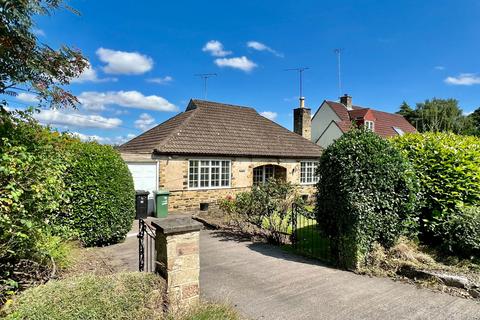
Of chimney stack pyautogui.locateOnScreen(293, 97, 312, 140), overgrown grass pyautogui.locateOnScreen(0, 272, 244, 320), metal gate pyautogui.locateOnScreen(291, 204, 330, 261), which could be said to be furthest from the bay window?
overgrown grass pyautogui.locateOnScreen(0, 272, 244, 320)

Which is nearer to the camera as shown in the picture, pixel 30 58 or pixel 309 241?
pixel 30 58

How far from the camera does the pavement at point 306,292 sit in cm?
467

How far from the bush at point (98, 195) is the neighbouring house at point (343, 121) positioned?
72.4 feet

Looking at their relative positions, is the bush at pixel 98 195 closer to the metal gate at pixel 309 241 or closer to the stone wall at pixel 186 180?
the metal gate at pixel 309 241

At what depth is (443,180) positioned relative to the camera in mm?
7602

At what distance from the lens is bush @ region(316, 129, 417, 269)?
21.0 ft

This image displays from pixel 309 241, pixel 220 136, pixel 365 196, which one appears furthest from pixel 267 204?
pixel 220 136

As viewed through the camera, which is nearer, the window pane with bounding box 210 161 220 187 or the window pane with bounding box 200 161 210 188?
the window pane with bounding box 200 161 210 188

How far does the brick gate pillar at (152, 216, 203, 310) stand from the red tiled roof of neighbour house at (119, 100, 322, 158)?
1042 cm

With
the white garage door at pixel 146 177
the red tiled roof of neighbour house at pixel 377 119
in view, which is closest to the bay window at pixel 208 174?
the white garage door at pixel 146 177

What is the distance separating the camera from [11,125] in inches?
213

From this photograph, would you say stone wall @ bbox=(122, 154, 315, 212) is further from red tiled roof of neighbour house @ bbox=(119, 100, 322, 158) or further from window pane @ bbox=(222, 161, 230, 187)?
red tiled roof of neighbour house @ bbox=(119, 100, 322, 158)

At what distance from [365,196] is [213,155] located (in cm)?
1031

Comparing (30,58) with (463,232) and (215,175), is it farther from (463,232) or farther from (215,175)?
(215,175)
